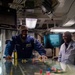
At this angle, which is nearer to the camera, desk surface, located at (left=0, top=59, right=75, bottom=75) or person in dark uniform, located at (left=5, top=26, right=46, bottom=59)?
desk surface, located at (left=0, top=59, right=75, bottom=75)

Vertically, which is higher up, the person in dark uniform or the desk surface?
the person in dark uniform

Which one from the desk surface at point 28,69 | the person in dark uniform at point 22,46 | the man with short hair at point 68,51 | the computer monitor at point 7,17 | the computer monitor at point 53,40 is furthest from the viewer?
the computer monitor at point 53,40

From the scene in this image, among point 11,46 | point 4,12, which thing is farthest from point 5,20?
point 11,46

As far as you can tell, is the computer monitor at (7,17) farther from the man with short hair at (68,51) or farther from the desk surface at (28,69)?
the desk surface at (28,69)

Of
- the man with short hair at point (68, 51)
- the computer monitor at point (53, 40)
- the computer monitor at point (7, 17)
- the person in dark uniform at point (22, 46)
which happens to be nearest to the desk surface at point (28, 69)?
the man with short hair at point (68, 51)

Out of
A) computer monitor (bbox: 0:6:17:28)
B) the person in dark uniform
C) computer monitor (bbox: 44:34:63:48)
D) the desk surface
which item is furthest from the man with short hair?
computer monitor (bbox: 44:34:63:48)

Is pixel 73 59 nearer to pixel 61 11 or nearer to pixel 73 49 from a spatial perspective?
pixel 73 49

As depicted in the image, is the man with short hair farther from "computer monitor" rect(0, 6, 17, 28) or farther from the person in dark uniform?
"computer monitor" rect(0, 6, 17, 28)

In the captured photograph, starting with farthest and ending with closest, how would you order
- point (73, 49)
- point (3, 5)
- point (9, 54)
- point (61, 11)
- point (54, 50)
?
point (54, 50)
point (61, 11)
point (3, 5)
point (9, 54)
point (73, 49)

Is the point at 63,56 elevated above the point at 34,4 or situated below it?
below

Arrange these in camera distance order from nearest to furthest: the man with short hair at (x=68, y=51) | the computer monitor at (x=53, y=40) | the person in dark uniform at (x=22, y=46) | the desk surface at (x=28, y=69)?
the desk surface at (x=28, y=69), the man with short hair at (x=68, y=51), the person in dark uniform at (x=22, y=46), the computer monitor at (x=53, y=40)

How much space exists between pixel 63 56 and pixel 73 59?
0.80 ft

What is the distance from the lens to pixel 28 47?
14.4 ft

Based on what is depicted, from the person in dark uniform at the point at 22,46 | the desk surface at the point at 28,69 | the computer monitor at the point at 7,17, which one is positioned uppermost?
the computer monitor at the point at 7,17
